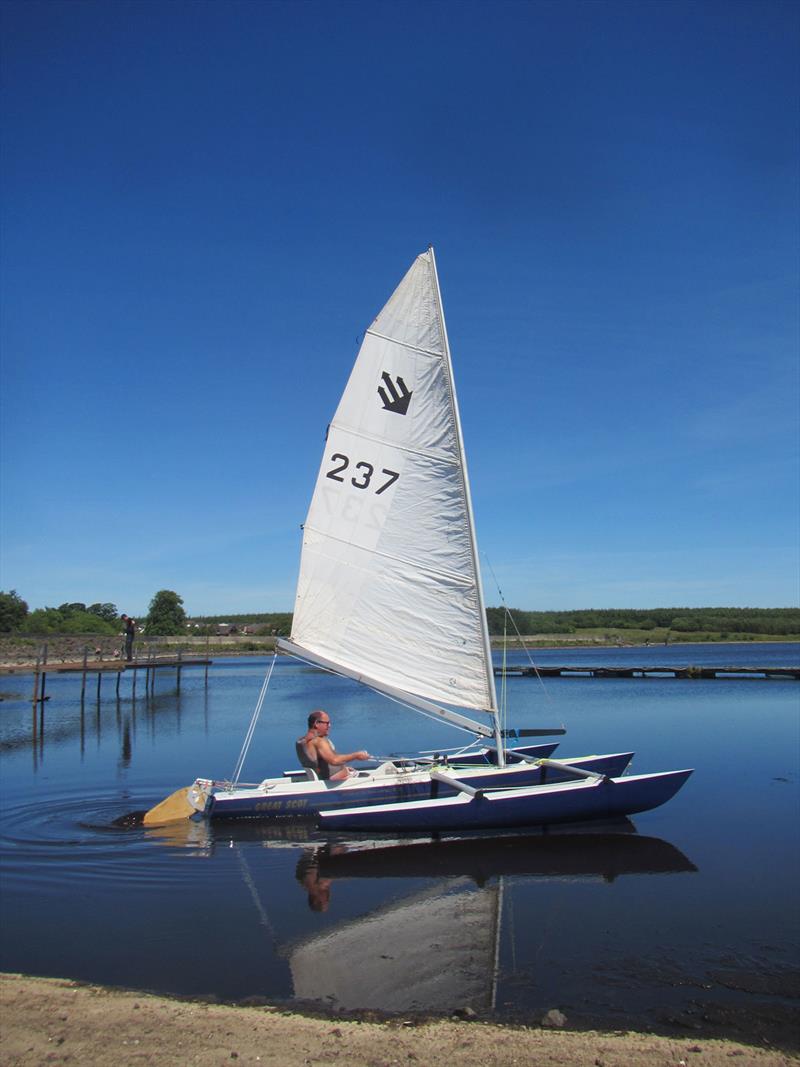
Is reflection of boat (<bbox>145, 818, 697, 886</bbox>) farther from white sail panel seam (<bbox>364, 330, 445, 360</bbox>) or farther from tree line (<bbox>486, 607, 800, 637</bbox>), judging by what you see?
tree line (<bbox>486, 607, 800, 637</bbox>)

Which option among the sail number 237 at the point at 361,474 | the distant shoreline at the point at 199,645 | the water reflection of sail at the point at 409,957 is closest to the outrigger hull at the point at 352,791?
the water reflection of sail at the point at 409,957

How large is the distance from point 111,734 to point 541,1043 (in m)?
23.6

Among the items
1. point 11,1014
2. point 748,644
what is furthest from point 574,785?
point 748,644

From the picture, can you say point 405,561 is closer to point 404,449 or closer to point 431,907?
point 404,449

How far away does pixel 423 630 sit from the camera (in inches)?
539

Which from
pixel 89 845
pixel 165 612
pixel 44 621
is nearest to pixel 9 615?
pixel 44 621

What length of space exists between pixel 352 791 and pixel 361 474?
16.4ft

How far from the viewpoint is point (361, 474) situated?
537 inches

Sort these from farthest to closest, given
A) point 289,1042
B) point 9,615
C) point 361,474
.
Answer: point 9,615 → point 361,474 → point 289,1042

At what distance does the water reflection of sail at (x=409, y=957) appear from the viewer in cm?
702

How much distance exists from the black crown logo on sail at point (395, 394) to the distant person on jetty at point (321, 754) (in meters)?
5.05

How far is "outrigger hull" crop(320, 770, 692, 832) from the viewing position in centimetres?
1208

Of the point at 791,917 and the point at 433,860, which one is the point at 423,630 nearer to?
the point at 433,860

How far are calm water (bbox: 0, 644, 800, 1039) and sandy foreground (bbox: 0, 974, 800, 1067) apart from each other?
483 millimetres
